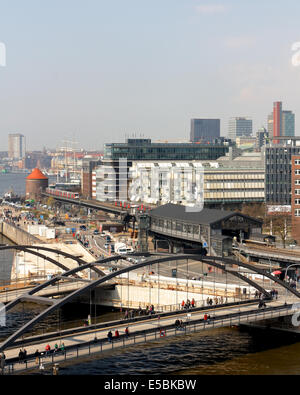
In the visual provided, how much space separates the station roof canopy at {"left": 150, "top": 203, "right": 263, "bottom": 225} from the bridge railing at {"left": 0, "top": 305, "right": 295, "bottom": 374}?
22.5 m

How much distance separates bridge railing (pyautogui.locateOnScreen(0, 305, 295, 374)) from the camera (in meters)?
30.6

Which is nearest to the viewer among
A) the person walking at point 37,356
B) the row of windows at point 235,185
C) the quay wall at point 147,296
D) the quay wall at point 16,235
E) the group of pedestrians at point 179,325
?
the person walking at point 37,356

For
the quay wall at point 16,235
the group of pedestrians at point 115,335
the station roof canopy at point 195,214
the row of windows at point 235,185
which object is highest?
the row of windows at point 235,185

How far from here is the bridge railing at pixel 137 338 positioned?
30625 mm

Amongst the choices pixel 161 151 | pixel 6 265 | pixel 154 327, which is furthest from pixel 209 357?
pixel 161 151

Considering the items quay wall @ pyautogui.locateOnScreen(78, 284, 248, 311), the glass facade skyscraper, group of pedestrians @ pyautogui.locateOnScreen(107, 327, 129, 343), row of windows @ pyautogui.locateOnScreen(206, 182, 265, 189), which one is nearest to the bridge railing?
group of pedestrians @ pyautogui.locateOnScreen(107, 327, 129, 343)

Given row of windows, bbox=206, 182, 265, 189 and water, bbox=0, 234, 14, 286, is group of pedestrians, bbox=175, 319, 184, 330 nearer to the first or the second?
water, bbox=0, 234, 14, 286

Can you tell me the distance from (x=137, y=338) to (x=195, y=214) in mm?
33781

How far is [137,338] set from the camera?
1382 inches

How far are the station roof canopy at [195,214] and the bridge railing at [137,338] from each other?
A: 22510 millimetres

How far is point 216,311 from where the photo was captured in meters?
41.4

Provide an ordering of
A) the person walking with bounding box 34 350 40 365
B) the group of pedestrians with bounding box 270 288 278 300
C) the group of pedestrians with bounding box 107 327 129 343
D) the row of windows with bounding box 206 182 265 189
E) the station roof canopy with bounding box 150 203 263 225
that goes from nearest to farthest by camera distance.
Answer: the person walking with bounding box 34 350 40 365
the group of pedestrians with bounding box 107 327 129 343
the group of pedestrians with bounding box 270 288 278 300
the station roof canopy with bounding box 150 203 263 225
the row of windows with bounding box 206 182 265 189

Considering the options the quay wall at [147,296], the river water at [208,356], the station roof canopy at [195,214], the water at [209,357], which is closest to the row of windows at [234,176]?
the station roof canopy at [195,214]

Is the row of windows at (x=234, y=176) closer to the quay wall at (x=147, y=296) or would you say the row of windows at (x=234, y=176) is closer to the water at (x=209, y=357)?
the quay wall at (x=147, y=296)
